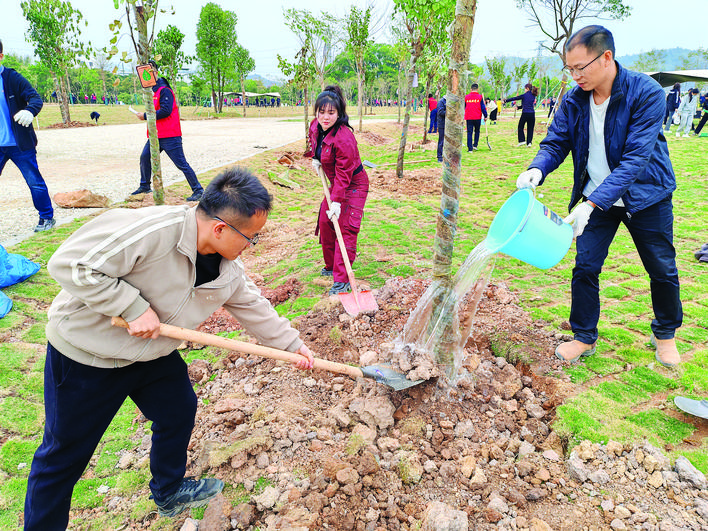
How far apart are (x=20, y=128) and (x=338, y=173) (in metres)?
4.32

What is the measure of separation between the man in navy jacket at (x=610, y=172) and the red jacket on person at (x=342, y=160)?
6.18 ft

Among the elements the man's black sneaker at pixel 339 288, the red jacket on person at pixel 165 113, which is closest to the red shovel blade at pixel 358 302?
the man's black sneaker at pixel 339 288

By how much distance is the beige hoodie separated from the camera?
161cm

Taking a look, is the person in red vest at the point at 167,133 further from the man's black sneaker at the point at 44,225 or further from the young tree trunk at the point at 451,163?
the young tree trunk at the point at 451,163

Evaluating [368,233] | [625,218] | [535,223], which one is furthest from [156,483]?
[368,233]

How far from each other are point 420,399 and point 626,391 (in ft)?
4.65

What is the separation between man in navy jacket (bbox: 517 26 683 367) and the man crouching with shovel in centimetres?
189

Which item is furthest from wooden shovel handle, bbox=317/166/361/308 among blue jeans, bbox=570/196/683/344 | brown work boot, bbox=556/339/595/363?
blue jeans, bbox=570/196/683/344

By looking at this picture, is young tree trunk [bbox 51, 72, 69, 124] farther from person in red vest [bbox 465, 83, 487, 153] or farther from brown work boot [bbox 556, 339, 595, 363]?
brown work boot [bbox 556, 339, 595, 363]

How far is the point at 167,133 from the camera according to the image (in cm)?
682

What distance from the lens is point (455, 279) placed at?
3.12 meters

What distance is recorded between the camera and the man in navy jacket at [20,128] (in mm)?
5250

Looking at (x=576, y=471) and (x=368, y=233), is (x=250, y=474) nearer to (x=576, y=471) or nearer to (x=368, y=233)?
(x=576, y=471)

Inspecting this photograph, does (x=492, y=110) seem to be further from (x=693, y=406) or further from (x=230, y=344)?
(x=230, y=344)
